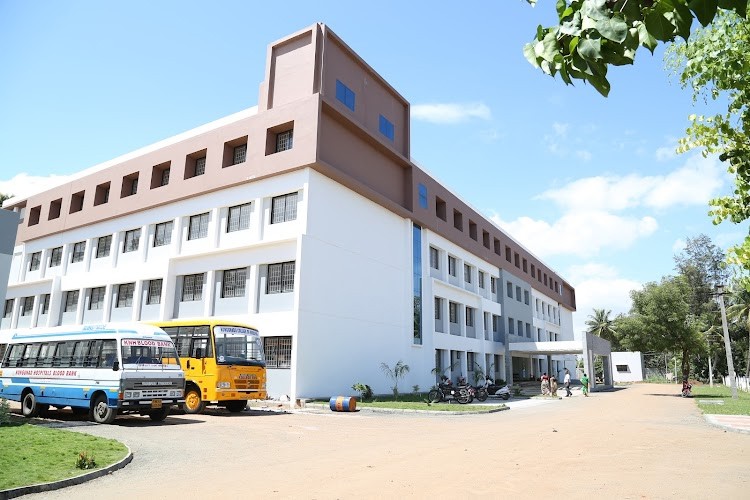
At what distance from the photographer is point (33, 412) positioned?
16219 mm

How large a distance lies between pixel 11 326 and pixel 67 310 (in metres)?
6.26

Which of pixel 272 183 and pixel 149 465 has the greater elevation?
pixel 272 183

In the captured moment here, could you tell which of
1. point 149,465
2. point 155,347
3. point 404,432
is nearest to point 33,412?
point 155,347

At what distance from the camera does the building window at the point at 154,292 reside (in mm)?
30172

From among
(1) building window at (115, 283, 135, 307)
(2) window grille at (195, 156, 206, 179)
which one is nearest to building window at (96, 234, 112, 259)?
(1) building window at (115, 283, 135, 307)

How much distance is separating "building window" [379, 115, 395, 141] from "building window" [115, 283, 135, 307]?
717 inches

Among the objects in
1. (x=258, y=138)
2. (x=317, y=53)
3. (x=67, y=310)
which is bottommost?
(x=67, y=310)

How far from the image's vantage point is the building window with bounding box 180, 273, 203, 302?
28641 mm

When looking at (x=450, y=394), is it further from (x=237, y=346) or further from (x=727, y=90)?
(x=727, y=90)

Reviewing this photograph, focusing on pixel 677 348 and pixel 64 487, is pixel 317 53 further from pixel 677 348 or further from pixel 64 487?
pixel 677 348

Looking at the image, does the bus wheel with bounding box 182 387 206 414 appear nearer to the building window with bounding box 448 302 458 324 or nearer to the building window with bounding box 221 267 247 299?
the building window with bounding box 221 267 247 299

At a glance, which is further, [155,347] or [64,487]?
[155,347]

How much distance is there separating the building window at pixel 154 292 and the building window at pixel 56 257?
452 inches

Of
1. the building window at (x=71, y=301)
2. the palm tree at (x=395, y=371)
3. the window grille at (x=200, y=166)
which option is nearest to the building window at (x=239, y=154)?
the window grille at (x=200, y=166)
